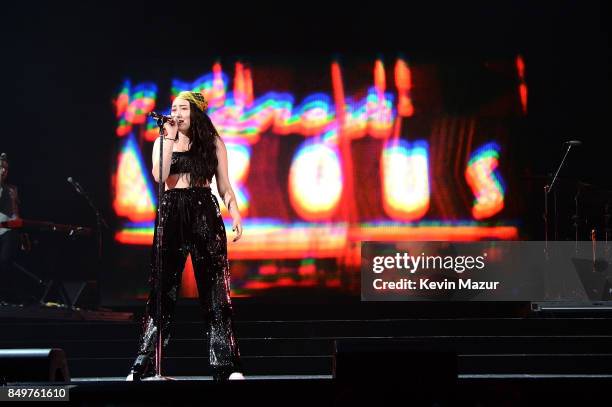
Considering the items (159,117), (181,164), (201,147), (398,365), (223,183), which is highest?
(159,117)

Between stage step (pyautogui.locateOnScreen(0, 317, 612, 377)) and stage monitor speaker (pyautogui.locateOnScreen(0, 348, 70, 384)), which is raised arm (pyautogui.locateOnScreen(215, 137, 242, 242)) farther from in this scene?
stage monitor speaker (pyautogui.locateOnScreen(0, 348, 70, 384))

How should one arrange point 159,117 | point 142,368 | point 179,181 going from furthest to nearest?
point 179,181, point 142,368, point 159,117

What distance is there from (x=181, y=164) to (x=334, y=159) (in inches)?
110

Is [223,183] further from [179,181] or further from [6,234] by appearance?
[6,234]

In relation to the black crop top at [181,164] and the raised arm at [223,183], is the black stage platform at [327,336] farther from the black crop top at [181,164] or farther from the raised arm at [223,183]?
the black crop top at [181,164]

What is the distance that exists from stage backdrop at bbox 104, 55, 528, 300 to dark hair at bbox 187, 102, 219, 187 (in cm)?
239

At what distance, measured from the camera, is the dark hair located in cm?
473

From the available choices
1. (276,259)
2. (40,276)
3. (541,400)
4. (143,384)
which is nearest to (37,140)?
(40,276)

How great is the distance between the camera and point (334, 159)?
24.0ft

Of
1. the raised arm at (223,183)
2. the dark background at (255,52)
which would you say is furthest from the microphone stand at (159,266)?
the dark background at (255,52)

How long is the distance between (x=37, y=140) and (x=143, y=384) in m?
5.90

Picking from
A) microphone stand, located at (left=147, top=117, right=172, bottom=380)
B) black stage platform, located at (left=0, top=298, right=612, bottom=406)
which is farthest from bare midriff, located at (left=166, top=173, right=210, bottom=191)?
black stage platform, located at (left=0, top=298, right=612, bottom=406)

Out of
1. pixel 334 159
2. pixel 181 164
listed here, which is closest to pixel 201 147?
pixel 181 164

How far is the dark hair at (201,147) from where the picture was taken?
4.73 meters
